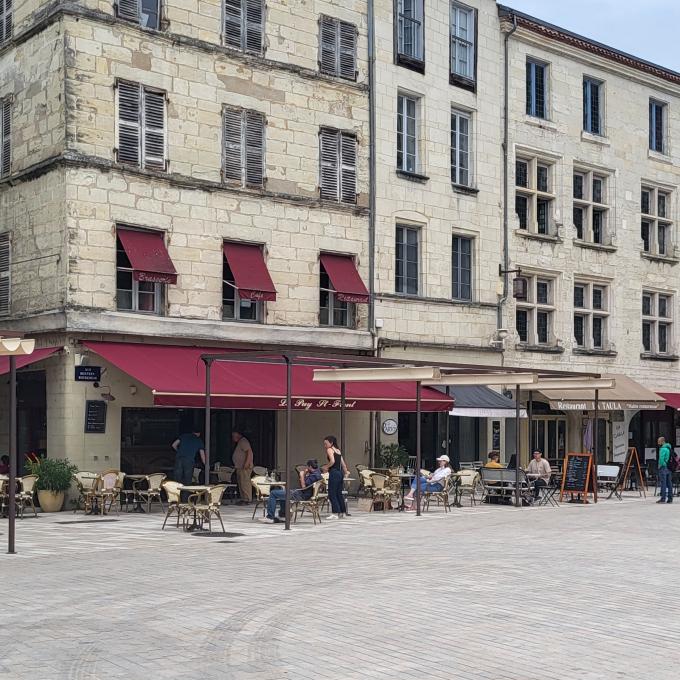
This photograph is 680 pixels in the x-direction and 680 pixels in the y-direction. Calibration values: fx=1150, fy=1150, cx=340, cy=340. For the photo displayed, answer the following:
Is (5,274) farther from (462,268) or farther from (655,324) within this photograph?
(655,324)

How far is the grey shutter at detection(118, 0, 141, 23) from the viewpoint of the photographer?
77.9 feet

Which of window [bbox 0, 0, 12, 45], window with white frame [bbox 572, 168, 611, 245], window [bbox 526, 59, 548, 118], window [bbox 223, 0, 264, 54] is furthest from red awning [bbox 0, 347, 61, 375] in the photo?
window with white frame [bbox 572, 168, 611, 245]

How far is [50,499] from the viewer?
22141 mm

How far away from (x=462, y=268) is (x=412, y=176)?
3.19 meters

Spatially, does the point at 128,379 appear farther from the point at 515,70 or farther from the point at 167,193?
the point at 515,70

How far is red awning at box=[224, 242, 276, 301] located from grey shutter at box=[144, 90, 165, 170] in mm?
2499

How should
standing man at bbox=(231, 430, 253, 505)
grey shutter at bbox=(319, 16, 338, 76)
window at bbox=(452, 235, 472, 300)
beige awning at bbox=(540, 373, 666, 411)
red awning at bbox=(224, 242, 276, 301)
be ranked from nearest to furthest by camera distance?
standing man at bbox=(231, 430, 253, 505) < red awning at bbox=(224, 242, 276, 301) < grey shutter at bbox=(319, 16, 338, 76) < window at bbox=(452, 235, 472, 300) < beige awning at bbox=(540, 373, 666, 411)

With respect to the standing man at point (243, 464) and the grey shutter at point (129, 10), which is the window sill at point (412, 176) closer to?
the grey shutter at point (129, 10)

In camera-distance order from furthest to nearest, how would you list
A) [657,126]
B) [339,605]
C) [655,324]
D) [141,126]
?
1. [657,126]
2. [655,324]
3. [141,126]
4. [339,605]

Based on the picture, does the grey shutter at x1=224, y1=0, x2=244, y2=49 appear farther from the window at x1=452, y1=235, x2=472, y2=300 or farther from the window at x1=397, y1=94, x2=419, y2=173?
the window at x1=452, y1=235, x2=472, y2=300

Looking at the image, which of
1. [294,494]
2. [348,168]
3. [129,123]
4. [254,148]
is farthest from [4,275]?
[294,494]

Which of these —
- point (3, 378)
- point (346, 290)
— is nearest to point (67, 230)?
point (3, 378)

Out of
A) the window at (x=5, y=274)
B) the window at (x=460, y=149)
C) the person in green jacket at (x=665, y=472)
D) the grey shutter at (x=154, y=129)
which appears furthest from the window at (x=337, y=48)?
the person in green jacket at (x=665, y=472)

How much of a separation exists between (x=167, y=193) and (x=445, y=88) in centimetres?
972
